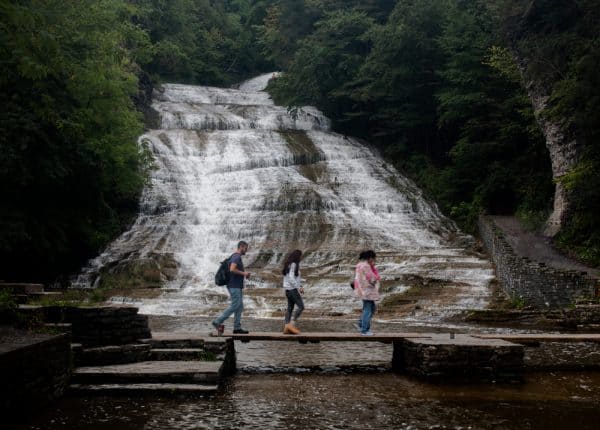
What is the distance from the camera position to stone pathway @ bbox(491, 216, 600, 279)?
17.4 m

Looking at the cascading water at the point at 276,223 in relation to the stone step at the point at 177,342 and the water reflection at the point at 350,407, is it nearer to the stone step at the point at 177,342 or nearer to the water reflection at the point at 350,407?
the stone step at the point at 177,342

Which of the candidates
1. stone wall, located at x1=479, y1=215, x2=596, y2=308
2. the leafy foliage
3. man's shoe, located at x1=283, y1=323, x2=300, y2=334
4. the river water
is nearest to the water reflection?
the river water

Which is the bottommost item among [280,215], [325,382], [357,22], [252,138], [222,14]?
[325,382]

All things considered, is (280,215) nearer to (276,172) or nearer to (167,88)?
(276,172)

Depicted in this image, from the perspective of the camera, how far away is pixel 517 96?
25500 mm

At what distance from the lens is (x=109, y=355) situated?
316 inches

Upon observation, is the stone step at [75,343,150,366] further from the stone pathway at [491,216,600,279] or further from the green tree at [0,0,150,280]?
the stone pathway at [491,216,600,279]

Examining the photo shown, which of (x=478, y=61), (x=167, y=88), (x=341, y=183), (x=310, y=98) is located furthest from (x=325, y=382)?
(x=167, y=88)

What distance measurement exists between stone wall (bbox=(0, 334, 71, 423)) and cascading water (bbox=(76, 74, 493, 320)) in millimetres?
8895

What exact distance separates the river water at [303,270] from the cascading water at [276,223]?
75 millimetres

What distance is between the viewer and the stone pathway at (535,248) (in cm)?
1739

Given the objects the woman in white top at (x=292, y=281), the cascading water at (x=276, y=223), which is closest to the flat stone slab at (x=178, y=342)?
the woman in white top at (x=292, y=281)

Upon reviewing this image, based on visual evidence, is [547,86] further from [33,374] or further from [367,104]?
[33,374]

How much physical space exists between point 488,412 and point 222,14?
59259 millimetres
